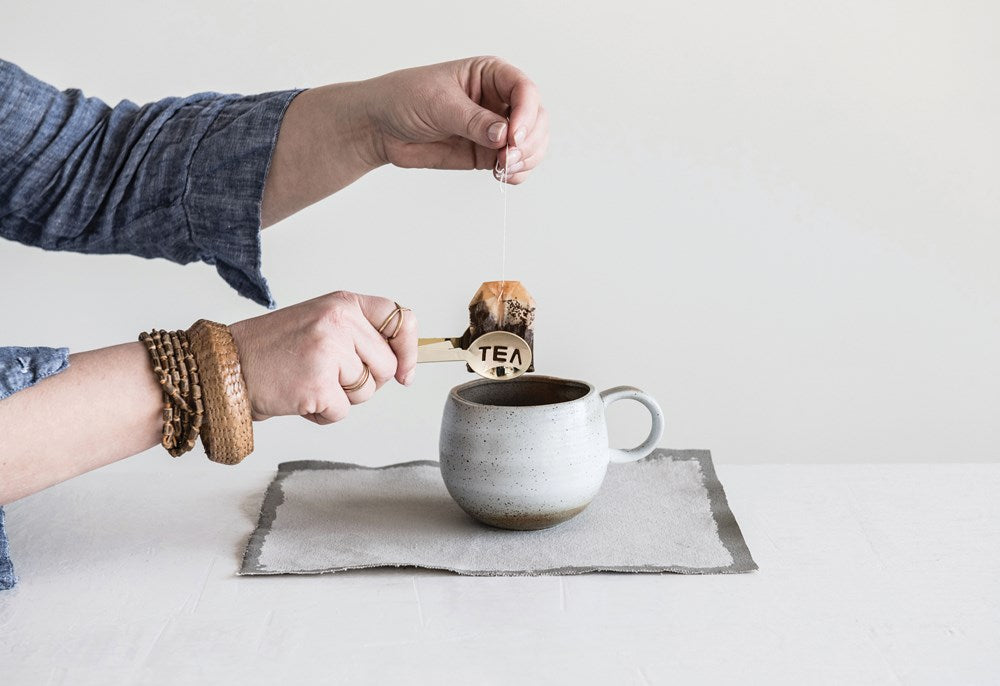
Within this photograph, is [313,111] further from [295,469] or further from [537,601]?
[537,601]

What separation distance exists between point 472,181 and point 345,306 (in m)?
1.15

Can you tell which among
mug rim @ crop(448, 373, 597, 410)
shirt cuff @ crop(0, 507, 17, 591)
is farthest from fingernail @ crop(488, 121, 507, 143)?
shirt cuff @ crop(0, 507, 17, 591)

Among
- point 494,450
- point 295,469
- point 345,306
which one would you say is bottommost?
point 295,469

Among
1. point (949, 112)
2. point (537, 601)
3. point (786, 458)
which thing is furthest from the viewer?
point (786, 458)

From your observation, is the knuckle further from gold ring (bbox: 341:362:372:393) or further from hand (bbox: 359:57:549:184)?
hand (bbox: 359:57:549:184)

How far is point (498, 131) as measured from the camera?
1.16m

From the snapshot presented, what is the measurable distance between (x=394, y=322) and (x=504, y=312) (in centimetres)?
14

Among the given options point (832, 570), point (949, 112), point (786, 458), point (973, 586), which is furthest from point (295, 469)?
point (949, 112)

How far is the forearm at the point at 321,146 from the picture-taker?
4.19 feet

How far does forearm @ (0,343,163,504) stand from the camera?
0.91 meters

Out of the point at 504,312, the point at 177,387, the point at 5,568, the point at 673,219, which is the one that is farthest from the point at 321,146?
the point at 673,219

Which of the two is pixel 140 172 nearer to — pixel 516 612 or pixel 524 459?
pixel 524 459

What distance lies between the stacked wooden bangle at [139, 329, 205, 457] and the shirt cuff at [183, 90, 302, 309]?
1.13ft

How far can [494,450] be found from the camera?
3.49 feet
